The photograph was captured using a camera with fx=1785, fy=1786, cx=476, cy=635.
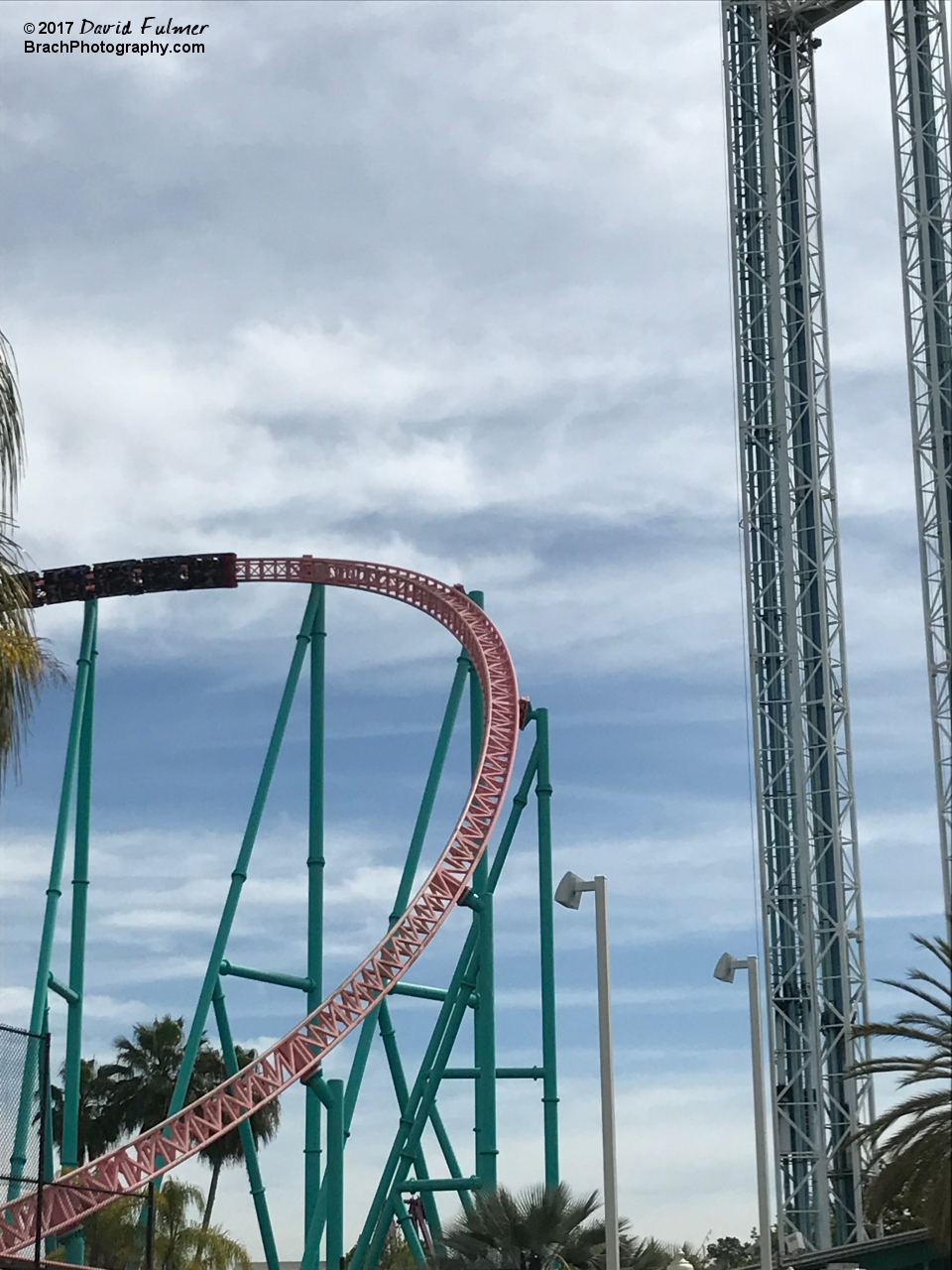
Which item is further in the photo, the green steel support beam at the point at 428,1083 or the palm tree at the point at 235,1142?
the palm tree at the point at 235,1142

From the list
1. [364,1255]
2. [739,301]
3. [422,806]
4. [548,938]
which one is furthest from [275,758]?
[739,301]

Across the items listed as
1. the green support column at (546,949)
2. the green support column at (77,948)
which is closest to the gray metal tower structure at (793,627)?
the green support column at (546,949)

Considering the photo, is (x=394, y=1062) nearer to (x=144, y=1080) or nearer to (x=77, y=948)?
(x=77, y=948)

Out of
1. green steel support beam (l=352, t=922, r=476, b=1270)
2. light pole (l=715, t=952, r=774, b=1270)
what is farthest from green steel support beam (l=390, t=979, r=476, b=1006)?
light pole (l=715, t=952, r=774, b=1270)

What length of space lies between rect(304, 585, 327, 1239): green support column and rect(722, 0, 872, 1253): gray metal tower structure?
7.57 metres

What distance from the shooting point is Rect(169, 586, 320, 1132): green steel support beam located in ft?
67.7

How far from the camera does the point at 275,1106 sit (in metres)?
35.0

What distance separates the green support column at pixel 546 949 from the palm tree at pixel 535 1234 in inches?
285

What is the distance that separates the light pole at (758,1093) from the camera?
1387 centimetres

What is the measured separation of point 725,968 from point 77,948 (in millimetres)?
9585

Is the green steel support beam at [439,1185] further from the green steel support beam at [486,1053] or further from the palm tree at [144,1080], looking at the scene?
the palm tree at [144,1080]

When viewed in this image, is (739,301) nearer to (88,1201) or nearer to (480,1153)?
(480,1153)

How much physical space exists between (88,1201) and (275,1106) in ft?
58.9

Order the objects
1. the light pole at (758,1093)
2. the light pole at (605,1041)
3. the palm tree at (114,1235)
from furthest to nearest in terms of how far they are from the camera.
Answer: the palm tree at (114,1235) < the light pole at (758,1093) < the light pole at (605,1041)
